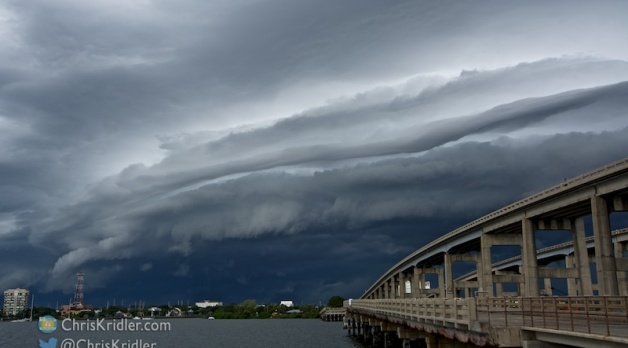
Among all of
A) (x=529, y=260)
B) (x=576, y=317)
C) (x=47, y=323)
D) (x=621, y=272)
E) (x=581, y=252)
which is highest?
(x=581, y=252)

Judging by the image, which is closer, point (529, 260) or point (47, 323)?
point (47, 323)

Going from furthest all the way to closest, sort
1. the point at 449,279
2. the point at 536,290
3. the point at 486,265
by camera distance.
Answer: the point at 449,279 → the point at 486,265 → the point at 536,290

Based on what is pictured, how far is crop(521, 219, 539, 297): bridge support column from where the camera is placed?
61.6 metres

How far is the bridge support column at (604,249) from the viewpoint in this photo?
47.6 m

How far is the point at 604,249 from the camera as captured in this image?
48594mm

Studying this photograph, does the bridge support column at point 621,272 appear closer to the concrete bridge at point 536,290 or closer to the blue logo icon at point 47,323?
the concrete bridge at point 536,290

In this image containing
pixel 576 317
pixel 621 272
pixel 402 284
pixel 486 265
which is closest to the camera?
pixel 576 317

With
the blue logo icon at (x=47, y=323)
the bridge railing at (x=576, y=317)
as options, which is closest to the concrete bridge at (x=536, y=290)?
the bridge railing at (x=576, y=317)

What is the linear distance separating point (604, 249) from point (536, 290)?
44.4ft

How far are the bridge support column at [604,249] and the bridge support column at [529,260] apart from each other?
13080mm

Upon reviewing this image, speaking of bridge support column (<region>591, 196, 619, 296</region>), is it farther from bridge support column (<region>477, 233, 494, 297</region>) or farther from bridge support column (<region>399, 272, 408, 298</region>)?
bridge support column (<region>399, 272, 408, 298</region>)

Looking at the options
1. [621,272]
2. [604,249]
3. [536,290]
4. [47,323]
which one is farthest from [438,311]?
[621,272]

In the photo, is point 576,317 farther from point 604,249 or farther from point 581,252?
point 581,252

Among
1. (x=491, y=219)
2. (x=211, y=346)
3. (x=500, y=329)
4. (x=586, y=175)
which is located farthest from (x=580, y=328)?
(x=211, y=346)
